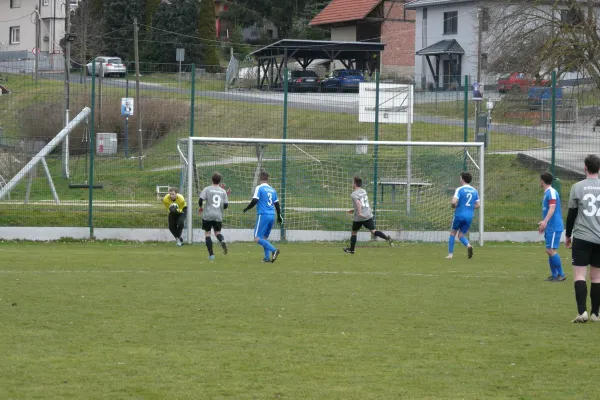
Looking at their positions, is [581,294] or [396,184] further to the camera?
[396,184]

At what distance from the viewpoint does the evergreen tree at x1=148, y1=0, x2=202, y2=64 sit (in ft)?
216

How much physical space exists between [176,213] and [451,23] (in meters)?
48.7

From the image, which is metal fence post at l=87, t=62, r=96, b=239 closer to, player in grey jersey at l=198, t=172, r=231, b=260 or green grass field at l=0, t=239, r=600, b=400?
player in grey jersey at l=198, t=172, r=231, b=260

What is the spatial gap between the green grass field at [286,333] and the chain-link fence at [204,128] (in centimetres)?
579

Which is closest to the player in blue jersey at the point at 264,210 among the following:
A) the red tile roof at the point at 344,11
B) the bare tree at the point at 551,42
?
the bare tree at the point at 551,42

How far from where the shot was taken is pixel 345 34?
239ft

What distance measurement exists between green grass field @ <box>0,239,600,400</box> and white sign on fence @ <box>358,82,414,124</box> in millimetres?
7246

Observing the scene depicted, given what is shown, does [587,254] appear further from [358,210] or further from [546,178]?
[358,210]

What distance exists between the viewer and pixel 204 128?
73.5ft

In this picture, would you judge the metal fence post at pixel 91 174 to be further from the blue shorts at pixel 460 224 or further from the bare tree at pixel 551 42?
the bare tree at pixel 551 42

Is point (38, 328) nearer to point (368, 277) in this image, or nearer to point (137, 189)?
point (368, 277)

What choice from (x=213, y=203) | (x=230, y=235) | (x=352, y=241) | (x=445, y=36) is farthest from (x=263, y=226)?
(x=445, y=36)

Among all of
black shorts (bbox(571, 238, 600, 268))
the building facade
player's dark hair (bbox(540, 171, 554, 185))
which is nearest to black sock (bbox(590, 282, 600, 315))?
black shorts (bbox(571, 238, 600, 268))

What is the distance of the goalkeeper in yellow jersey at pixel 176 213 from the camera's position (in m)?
20.2
